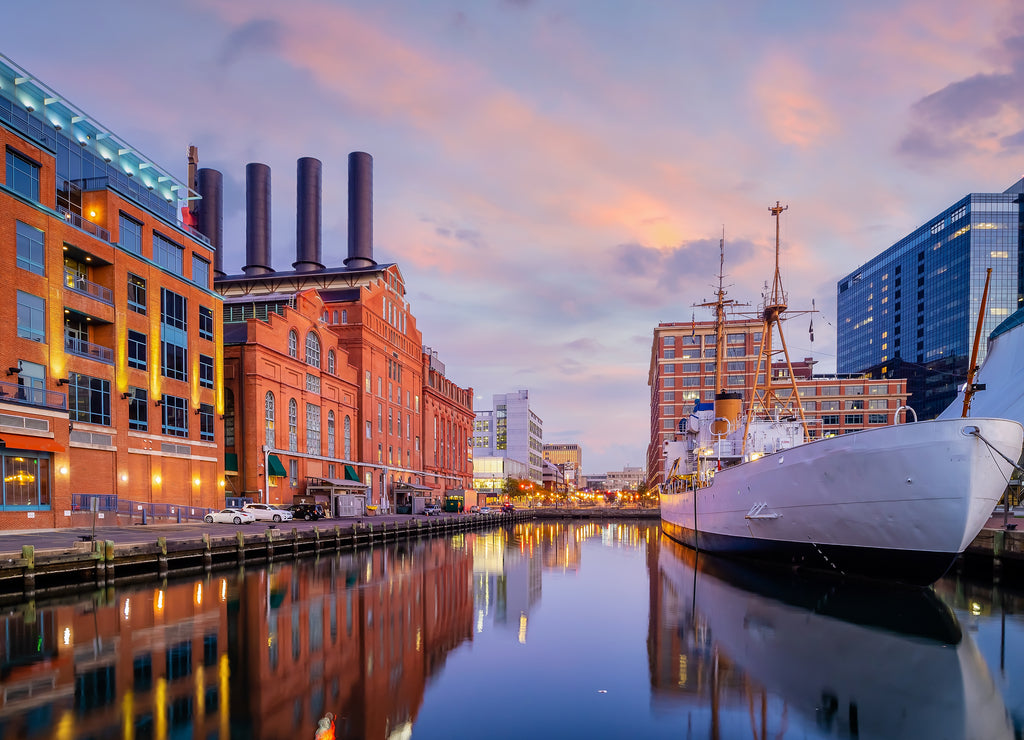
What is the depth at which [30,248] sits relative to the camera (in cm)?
3512

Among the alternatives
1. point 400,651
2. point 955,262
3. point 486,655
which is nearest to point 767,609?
point 486,655

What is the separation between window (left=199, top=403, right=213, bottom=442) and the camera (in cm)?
4958

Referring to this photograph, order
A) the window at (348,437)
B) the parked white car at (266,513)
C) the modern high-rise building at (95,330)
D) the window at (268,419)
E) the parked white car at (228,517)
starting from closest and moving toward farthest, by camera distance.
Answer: the modern high-rise building at (95,330) → the parked white car at (228,517) → the parked white car at (266,513) → the window at (268,419) → the window at (348,437)

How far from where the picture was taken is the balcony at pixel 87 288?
39022mm

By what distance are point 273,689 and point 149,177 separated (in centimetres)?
4751

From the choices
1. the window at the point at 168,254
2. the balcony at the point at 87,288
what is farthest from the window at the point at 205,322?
the balcony at the point at 87,288

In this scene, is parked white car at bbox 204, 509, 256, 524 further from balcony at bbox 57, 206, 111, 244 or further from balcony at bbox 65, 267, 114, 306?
balcony at bbox 57, 206, 111, 244

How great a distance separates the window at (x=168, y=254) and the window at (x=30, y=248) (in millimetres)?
9971

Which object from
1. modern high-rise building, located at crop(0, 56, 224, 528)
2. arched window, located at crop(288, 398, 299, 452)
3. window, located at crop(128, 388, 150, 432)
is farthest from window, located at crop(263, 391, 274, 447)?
window, located at crop(128, 388, 150, 432)

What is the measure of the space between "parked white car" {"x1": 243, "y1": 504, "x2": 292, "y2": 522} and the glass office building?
124 meters

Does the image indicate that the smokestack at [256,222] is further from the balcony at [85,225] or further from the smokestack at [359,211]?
the balcony at [85,225]

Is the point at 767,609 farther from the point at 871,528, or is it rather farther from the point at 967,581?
the point at 967,581

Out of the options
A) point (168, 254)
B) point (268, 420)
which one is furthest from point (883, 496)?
point (268, 420)

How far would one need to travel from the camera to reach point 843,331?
197500 millimetres
